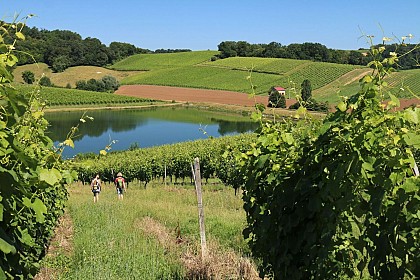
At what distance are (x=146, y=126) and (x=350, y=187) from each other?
239ft

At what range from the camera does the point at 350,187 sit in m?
2.90

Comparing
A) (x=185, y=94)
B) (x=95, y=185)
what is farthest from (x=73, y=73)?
(x=95, y=185)

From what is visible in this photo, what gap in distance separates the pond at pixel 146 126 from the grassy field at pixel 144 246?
1679 inches

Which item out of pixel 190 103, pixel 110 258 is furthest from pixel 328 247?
pixel 190 103

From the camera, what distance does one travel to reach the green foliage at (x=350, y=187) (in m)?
2.57

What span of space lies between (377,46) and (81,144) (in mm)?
60103

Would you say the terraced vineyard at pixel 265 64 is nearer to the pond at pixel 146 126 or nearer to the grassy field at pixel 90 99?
the grassy field at pixel 90 99

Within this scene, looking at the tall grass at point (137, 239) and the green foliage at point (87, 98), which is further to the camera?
the green foliage at point (87, 98)

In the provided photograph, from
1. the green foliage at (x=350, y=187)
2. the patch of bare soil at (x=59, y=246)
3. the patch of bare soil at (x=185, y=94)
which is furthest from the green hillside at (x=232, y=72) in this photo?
the green foliage at (x=350, y=187)

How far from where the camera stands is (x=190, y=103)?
95.9 metres

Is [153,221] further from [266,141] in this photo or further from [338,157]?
[338,157]

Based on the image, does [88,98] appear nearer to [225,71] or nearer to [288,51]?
[225,71]

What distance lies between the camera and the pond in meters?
61.1

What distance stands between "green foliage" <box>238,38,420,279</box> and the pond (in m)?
49.8
